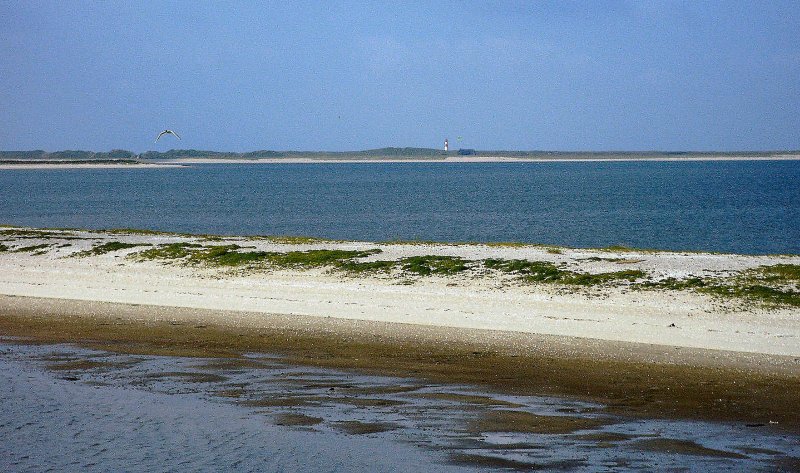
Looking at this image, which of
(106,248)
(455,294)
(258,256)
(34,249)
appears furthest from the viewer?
(34,249)

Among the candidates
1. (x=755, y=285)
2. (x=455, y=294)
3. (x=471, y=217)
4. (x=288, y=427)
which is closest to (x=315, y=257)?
(x=455, y=294)

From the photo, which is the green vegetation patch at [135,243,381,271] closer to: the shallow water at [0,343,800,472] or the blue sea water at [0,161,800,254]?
the shallow water at [0,343,800,472]

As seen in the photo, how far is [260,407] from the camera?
12.0 m

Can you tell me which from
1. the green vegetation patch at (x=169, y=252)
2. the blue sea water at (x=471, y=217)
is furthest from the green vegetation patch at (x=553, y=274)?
the blue sea water at (x=471, y=217)

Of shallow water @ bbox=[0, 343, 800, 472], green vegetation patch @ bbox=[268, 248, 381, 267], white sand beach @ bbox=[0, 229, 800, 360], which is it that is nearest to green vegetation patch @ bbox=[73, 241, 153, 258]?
white sand beach @ bbox=[0, 229, 800, 360]

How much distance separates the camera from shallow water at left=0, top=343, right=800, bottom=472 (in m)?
9.81

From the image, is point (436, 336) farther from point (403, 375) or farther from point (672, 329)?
point (672, 329)

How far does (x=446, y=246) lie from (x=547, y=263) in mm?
5485

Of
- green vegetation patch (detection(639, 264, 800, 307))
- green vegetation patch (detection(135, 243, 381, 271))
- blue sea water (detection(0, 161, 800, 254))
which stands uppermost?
green vegetation patch (detection(135, 243, 381, 271))

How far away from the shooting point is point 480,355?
1525 centimetres

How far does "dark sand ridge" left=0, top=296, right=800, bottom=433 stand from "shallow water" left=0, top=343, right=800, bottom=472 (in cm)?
79

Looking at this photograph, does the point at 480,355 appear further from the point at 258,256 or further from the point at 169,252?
the point at 169,252

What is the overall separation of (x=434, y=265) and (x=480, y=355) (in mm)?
8303

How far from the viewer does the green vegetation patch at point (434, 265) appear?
22797 millimetres
